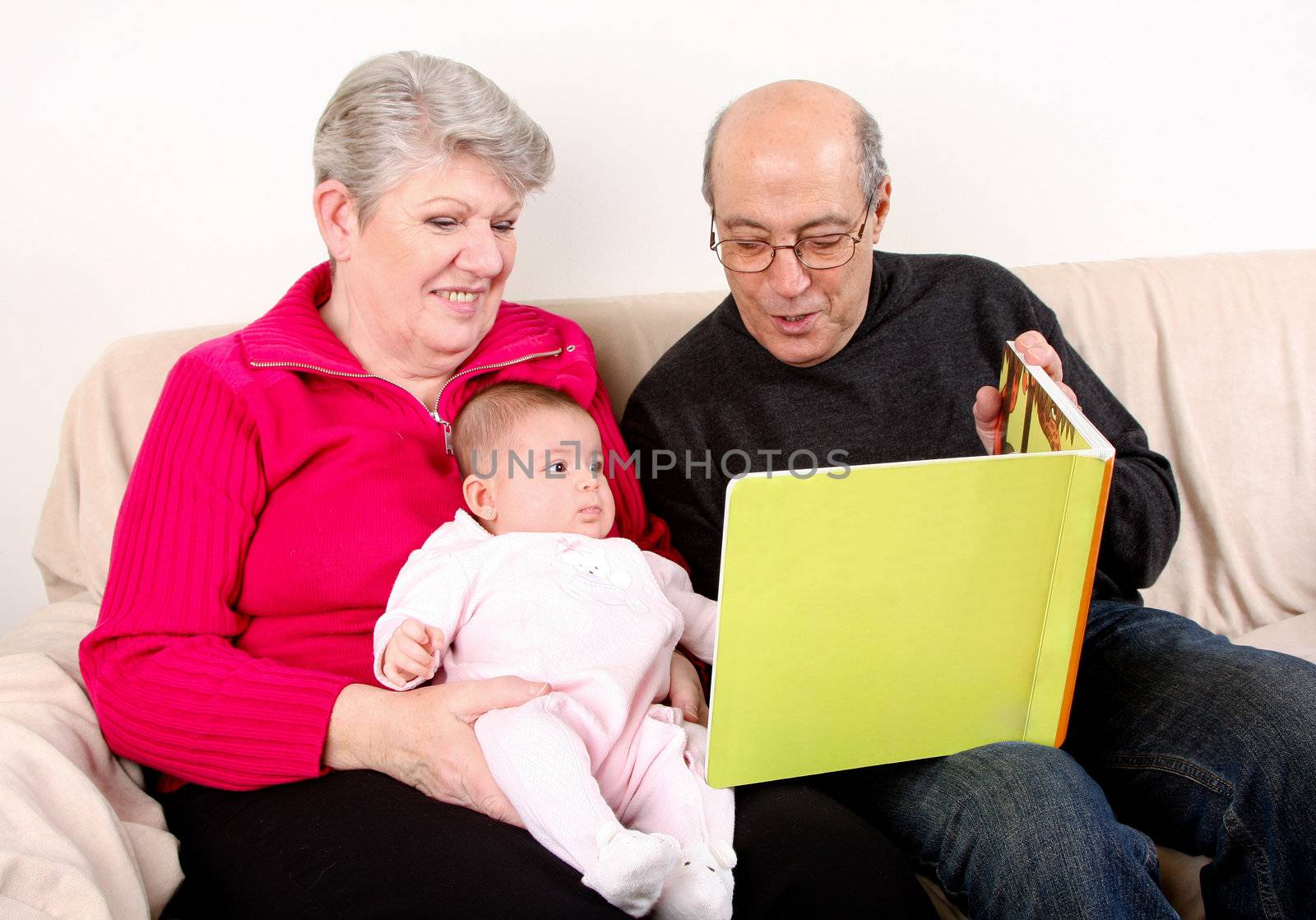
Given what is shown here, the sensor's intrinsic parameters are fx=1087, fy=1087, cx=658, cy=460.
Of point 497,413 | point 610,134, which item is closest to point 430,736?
point 497,413

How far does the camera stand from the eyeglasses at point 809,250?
162 cm

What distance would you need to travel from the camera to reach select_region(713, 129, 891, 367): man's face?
62.2 inches

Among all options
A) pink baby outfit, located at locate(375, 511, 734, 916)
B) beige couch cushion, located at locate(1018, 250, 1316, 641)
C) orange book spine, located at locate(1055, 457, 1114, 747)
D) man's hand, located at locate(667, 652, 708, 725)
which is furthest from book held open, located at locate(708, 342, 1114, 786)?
beige couch cushion, located at locate(1018, 250, 1316, 641)

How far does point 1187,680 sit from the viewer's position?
145 cm

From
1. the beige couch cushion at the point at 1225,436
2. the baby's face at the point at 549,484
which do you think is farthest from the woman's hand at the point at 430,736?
the beige couch cushion at the point at 1225,436

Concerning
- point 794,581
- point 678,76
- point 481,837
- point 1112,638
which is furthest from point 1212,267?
point 481,837

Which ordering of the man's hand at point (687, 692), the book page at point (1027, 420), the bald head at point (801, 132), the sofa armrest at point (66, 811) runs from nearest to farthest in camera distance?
1. the sofa armrest at point (66, 811)
2. the book page at point (1027, 420)
3. the man's hand at point (687, 692)
4. the bald head at point (801, 132)

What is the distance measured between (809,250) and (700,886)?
0.92 m

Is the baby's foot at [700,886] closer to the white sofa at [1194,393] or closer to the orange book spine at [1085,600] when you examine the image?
the orange book spine at [1085,600]

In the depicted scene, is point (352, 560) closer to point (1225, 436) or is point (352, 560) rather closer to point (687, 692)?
point (687, 692)

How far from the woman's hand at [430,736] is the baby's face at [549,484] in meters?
0.28

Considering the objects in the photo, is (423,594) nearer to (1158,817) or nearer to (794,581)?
(794,581)

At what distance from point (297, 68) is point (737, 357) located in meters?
0.98

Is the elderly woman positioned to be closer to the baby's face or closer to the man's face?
the baby's face
